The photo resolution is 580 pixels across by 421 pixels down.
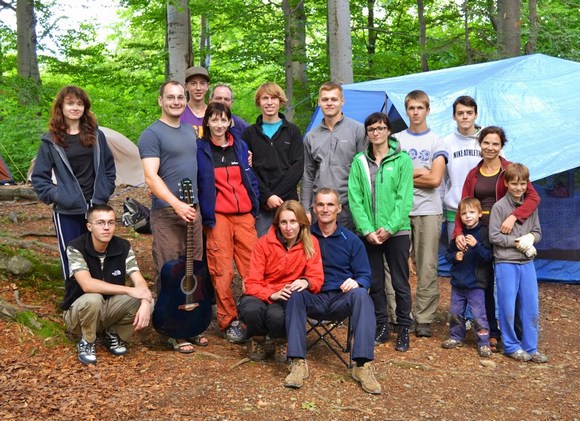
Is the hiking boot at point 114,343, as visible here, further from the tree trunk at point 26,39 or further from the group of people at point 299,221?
the tree trunk at point 26,39

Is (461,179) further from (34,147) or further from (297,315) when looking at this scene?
(34,147)

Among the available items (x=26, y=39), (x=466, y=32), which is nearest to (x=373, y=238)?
(x=466, y=32)

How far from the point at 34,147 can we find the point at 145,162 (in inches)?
356

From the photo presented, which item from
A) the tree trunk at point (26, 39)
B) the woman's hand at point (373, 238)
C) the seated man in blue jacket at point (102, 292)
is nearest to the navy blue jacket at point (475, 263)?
the woman's hand at point (373, 238)

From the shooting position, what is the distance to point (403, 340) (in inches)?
176

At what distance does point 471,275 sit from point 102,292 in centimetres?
246

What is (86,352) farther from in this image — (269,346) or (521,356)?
(521,356)

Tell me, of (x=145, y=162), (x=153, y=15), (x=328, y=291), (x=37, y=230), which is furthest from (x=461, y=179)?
(x=153, y=15)

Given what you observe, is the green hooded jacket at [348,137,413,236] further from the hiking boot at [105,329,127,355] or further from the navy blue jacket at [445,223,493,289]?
the hiking boot at [105,329,127,355]

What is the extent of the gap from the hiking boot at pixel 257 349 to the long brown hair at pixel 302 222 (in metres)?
0.60

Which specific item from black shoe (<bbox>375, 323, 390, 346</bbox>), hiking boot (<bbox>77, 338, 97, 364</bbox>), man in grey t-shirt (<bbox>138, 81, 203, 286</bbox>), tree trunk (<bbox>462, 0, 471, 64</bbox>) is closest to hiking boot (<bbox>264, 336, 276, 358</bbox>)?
man in grey t-shirt (<bbox>138, 81, 203, 286</bbox>)

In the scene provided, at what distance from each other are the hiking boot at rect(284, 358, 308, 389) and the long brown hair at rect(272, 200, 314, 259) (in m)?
0.64

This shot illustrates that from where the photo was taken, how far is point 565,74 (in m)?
6.42

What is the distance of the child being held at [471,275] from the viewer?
14.6 ft
